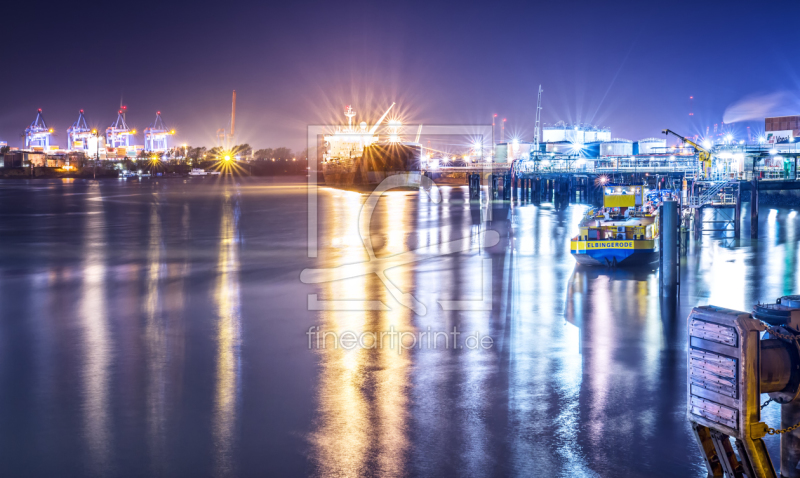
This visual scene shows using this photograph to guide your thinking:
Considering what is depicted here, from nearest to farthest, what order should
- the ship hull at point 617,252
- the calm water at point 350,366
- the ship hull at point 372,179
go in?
the calm water at point 350,366 < the ship hull at point 617,252 < the ship hull at point 372,179

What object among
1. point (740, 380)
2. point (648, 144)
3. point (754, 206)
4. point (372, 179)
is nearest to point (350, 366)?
point (740, 380)

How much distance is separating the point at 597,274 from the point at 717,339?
16763 mm

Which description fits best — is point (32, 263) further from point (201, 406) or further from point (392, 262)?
point (201, 406)

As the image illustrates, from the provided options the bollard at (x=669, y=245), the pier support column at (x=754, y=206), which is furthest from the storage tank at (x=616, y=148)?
the bollard at (x=669, y=245)

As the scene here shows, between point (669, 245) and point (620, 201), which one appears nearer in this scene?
point (669, 245)

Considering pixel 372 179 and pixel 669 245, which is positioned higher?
pixel 372 179

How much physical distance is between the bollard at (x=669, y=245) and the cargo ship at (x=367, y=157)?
95.3m

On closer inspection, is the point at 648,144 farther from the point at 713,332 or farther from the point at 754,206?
the point at 713,332

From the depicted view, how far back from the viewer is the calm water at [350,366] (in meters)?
8.20

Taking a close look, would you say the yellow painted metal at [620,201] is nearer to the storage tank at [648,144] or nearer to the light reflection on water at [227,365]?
the light reflection on water at [227,365]

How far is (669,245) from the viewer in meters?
17.3

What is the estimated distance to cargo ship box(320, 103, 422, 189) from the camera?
119438 mm

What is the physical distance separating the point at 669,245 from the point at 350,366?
31.5ft

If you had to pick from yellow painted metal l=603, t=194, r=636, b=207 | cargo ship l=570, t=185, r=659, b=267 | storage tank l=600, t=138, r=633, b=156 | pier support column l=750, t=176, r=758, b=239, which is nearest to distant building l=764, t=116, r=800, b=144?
storage tank l=600, t=138, r=633, b=156
